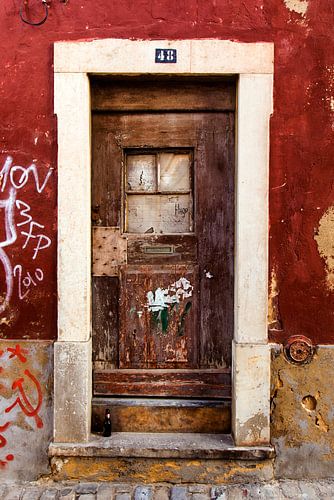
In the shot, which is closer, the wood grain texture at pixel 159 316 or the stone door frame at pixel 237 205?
the stone door frame at pixel 237 205

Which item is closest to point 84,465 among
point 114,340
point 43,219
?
→ point 114,340

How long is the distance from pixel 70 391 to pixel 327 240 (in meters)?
2.21

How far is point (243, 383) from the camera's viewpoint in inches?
155

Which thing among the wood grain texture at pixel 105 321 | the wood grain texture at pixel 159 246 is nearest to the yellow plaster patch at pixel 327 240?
the wood grain texture at pixel 159 246

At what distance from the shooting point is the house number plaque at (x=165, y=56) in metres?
3.92

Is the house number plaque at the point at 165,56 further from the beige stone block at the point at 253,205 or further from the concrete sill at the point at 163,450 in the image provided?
the concrete sill at the point at 163,450

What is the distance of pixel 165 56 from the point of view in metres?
3.92

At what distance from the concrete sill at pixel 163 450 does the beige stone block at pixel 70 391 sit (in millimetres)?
83

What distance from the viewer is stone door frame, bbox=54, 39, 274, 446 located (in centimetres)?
392


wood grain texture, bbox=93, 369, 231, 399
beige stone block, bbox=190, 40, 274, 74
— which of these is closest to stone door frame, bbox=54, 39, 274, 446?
beige stone block, bbox=190, 40, 274, 74

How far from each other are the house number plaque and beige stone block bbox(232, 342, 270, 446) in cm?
217

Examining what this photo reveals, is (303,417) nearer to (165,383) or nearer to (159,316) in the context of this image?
(165,383)

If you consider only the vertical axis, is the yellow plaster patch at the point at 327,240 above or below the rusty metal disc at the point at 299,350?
above

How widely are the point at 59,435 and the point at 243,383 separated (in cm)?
141
